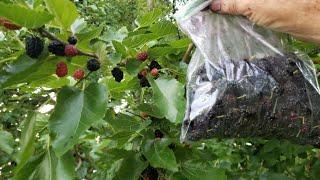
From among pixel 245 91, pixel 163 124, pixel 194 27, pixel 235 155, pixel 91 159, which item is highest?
pixel 194 27

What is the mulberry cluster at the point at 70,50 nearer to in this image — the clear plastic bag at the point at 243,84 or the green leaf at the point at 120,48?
the green leaf at the point at 120,48

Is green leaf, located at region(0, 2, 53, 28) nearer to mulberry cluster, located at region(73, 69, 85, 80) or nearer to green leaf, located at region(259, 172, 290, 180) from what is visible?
mulberry cluster, located at region(73, 69, 85, 80)

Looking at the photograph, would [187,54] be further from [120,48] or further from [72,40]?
[72,40]

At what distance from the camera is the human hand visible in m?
0.94

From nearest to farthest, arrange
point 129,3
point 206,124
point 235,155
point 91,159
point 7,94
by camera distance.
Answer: point 206,124
point 91,159
point 235,155
point 7,94
point 129,3

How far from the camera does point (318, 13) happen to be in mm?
953

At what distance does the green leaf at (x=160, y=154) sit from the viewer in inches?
44.4

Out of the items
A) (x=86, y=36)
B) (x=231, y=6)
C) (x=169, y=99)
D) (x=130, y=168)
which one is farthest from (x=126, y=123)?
(x=231, y=6)

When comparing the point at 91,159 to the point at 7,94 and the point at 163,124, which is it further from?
the point at 7,94

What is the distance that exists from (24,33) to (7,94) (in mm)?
1600

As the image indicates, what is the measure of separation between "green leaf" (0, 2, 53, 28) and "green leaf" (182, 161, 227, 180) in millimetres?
585

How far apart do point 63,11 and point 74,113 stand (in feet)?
0.67

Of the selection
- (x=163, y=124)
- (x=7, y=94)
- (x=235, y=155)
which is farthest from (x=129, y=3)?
(x=163, y=124)

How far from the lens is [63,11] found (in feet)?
3.13
